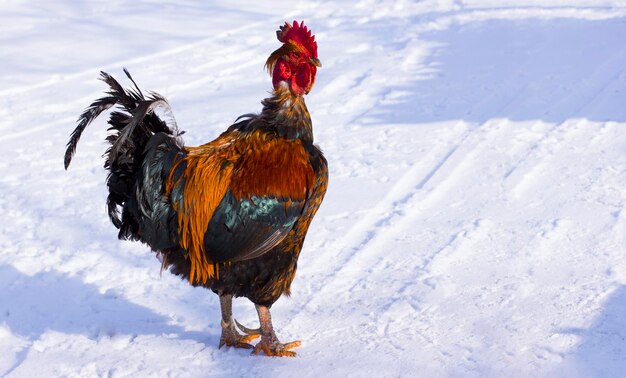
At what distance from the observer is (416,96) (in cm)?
945

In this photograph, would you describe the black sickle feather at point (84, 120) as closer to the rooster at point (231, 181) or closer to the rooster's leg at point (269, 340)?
the rooster at point (231, 181)

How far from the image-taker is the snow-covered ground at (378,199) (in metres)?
4.96

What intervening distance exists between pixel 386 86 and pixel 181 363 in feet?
18.9

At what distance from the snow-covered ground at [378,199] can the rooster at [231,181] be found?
0.73 meters

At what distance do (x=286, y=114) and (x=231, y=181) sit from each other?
1.55 ft

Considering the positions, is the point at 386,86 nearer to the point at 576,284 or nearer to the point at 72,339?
the point at 576,284

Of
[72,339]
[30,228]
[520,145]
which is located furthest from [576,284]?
[30,228]

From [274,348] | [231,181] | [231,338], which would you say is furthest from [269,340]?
[231,181]

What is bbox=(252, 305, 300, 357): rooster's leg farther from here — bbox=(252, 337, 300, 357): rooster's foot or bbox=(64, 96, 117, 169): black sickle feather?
bbox=(64, 96, 117, 169): black sickle feather

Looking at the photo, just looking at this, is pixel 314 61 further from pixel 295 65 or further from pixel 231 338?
pixel 231 338

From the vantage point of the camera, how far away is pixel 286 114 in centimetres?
439

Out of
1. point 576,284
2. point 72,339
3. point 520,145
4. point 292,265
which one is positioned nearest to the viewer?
point 292,265

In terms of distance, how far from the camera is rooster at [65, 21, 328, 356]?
171 inches

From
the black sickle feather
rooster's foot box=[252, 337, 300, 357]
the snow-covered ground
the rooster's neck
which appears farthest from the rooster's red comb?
the snow-covered ground
